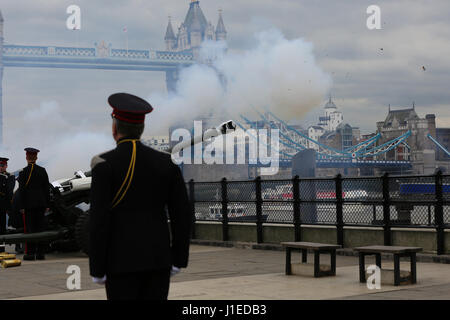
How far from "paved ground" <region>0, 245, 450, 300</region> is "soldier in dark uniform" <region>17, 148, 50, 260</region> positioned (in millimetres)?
682

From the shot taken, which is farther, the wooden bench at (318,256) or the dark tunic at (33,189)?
the dark tunic at (33,189)

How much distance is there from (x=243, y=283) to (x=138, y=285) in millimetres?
5446

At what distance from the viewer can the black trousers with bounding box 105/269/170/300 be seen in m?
4.49

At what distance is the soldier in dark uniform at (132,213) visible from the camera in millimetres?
4461

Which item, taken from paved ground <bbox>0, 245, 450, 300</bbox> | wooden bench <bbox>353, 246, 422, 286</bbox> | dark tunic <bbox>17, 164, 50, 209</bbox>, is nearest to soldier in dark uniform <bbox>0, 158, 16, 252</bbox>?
dark tunic <bbox>17, 164, 50, 209</bbox>

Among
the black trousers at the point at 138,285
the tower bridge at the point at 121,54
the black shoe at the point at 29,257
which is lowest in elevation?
the black shoe at the point at 29,257

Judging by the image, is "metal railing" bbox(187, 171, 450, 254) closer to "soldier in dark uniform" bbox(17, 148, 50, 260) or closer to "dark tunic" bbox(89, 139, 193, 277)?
"soldier in dark uniform" bbox(17, 148, 50, 260)

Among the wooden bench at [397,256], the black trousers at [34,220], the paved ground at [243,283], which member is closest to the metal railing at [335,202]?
the paved ground at [243,283]

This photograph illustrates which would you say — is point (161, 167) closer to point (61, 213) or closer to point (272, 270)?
point (272, 270)

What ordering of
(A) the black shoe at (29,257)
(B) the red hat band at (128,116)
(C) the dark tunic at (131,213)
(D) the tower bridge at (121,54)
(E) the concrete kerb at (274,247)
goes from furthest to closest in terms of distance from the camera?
(D) the tower bridge at (121,54) < (A) the black shoe at (29,257) < (E) the concrete kerb at (274,247) < (B) the red hat band at (128,116) < (C) the dark tunic at (131,213)

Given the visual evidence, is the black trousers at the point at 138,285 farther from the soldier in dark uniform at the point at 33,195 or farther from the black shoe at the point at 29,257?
the black shoe at the point at 29,257
